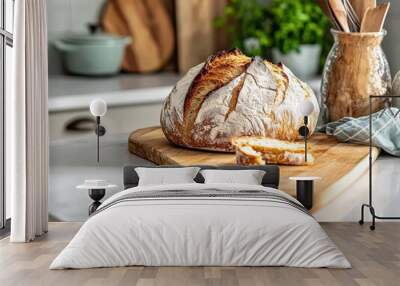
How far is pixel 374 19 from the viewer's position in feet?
20.0

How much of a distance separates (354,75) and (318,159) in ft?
2.24

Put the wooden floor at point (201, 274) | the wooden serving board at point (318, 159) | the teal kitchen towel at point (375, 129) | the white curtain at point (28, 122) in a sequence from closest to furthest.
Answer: the wooden floor at point (201, 274) < the white curtain at point (28, 122) < the wooden serving board at point (318, 159) < the teal kitchen towel at point (375, 129)

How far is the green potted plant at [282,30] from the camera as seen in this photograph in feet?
20.3

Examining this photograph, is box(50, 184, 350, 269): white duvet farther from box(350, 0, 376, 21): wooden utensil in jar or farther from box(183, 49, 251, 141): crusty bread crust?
box(350, 0, 376, 21): wooden utensil in jar

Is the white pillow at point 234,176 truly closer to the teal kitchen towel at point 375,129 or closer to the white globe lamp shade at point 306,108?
the white globe lamp shade at point 306,108

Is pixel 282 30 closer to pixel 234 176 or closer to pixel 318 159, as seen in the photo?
pixel 318 159

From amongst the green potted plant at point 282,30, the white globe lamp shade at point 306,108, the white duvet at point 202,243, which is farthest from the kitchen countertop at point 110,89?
the white duvet at point 202,243

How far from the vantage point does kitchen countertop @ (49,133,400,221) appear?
6.04 m

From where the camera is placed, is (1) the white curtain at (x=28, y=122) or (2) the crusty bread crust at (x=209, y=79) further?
(2) the crusty bread crust at (x=209, y=79)

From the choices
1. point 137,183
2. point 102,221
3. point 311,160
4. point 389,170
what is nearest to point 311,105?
point 311,160

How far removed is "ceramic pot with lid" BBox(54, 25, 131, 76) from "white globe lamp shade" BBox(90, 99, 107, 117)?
20 cm

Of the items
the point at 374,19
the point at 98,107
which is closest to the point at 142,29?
the point at 98,107

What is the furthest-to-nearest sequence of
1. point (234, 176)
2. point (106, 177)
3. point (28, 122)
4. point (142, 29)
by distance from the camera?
1. point (106, 177)
2. point (142, 29)
3. point (234, 176)
4. point (28, 122)

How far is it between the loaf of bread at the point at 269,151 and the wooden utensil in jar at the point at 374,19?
0.97 meters
